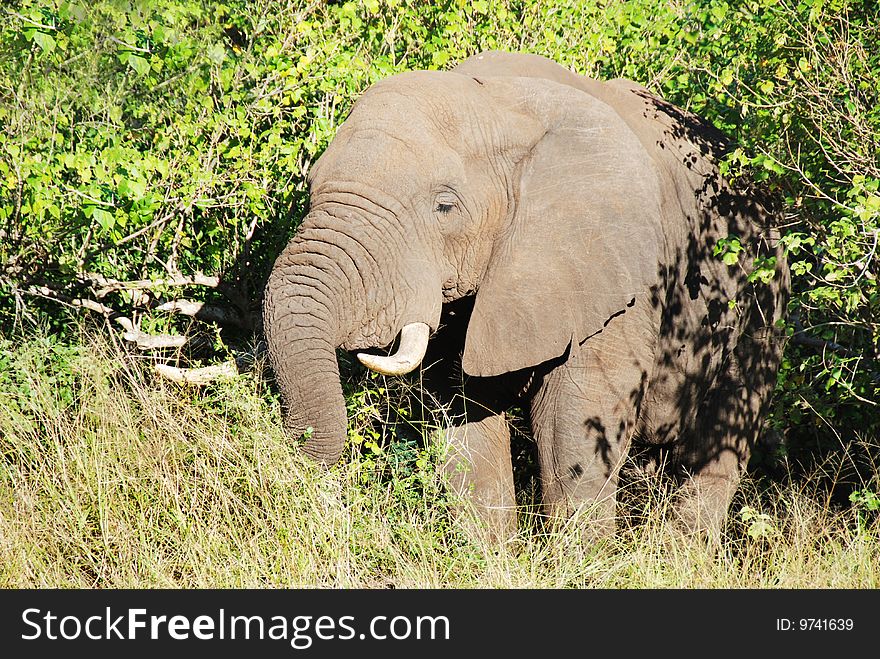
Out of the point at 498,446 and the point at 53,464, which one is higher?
the point at 53,464

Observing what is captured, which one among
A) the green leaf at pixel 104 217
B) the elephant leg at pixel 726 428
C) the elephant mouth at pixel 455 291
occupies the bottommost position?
the elephant leg at pixel 726 428

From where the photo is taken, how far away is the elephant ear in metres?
5.32

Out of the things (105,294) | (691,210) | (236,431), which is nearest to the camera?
(236,431)

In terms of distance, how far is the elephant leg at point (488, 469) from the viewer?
604 cm

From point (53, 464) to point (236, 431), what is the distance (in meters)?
0.84

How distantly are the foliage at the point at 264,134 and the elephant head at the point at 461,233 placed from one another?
66cm

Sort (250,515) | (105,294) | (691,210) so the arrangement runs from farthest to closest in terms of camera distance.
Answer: (105,294) < (691,210) < (250,515)

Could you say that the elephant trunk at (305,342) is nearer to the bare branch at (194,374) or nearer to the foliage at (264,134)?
the bare branch at (194,374)

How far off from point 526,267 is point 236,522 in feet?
5.84

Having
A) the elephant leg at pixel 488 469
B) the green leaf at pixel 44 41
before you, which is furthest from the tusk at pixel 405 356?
the green leaf at pixel 44 41

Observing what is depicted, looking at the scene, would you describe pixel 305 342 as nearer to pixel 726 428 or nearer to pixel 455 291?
pixel 455 291

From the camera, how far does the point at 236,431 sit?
17.2 ft

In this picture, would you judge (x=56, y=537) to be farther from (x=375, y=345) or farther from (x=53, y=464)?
(x=375, y=345)

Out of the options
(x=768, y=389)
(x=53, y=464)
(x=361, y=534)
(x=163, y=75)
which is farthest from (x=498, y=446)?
(x=163, y=75)
